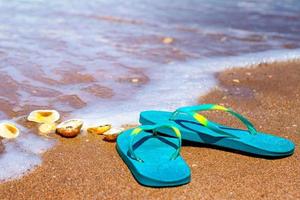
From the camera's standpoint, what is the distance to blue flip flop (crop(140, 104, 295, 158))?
2.60 meters

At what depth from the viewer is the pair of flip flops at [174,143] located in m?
2.28

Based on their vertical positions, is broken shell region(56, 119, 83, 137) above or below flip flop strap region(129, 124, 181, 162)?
below

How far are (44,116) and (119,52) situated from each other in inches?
89.9

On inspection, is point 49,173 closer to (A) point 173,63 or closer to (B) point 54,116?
(B) point 54,116

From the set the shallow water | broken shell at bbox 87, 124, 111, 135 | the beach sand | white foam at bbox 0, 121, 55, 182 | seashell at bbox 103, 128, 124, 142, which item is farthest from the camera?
the shallow water

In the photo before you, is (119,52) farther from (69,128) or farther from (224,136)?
(224,136)

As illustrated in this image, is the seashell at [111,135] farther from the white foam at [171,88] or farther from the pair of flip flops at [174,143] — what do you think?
the white foam at [171,88]

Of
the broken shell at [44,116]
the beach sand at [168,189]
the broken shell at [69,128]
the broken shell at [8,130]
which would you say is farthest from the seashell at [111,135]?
the broken shell at [8,130]

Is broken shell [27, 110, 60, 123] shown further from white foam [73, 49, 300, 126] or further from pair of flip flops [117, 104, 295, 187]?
pair of flip flops [117, 104, 295, 187]

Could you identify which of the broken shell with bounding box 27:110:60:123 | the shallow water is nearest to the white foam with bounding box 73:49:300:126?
the shallow water

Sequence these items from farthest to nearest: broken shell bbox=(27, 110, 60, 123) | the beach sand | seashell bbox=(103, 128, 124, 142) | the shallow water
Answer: the shallow water, broken shell bbox=(27, 110, 60, 123), seashell bbox=(103, 128, 124, 142), the beach sand

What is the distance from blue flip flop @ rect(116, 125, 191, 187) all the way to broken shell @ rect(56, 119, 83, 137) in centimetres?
33

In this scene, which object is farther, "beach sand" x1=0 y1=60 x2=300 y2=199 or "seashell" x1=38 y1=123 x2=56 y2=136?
"seashell" x1=38 y1=123 x2=56 y2=136

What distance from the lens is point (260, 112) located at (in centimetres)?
345
